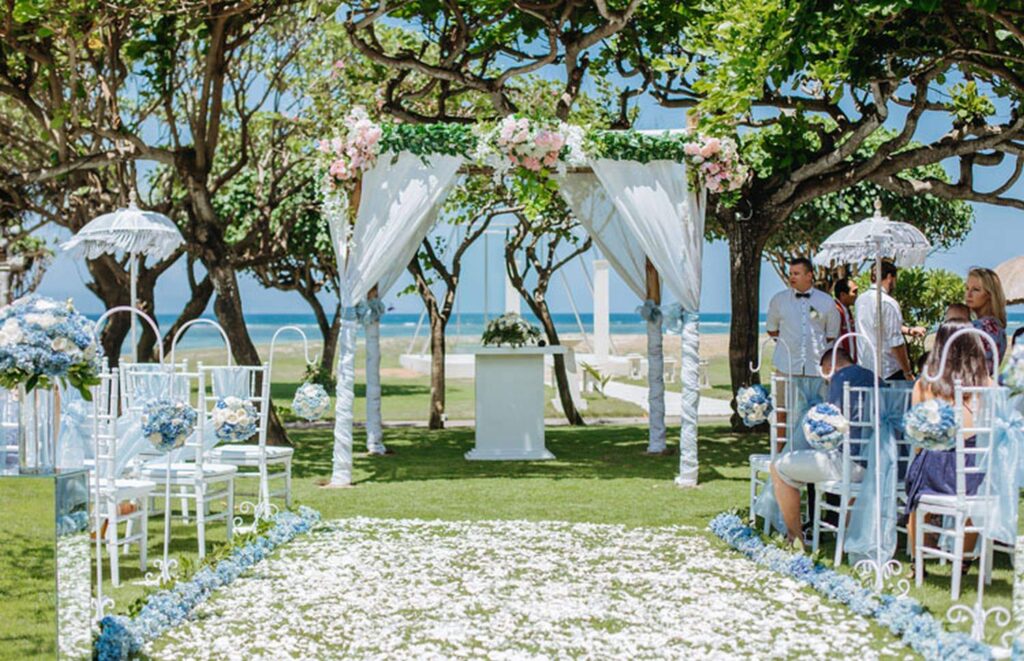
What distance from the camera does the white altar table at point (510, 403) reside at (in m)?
12.0

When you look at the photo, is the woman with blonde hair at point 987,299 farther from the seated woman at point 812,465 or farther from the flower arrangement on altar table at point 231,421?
the flower arrangement on altar table at point 231,421

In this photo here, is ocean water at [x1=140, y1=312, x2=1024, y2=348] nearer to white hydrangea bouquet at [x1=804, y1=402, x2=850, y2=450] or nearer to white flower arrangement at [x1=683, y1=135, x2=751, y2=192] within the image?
white flower arrangement at [x1=683, y1=135, x2=751, y2=192]

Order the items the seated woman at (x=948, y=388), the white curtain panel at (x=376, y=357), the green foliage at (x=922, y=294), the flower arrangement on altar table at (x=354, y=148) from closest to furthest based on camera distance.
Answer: the seated woman at (x=948, y=388), the flower arrangement on altar table at (x=354, y=148), the white curtain panel at (x=376, y=357), the green foliage at (x=922, y=294)

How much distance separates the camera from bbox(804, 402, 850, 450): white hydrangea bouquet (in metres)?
5.65

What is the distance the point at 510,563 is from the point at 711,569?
114cm

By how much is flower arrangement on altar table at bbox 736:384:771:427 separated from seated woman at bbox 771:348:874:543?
0.29 metres

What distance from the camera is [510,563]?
6.41 meters

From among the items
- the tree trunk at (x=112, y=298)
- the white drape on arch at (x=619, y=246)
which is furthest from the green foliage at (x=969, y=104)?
the tree trunk at (x=112, y=298)

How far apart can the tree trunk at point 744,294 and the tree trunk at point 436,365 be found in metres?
3.94

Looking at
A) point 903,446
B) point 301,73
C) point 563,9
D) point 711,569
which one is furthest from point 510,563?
point 301,73

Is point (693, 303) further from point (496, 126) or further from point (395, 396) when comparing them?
point (395, 396)

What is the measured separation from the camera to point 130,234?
930 cm

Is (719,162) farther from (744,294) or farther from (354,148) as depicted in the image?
(744,294)

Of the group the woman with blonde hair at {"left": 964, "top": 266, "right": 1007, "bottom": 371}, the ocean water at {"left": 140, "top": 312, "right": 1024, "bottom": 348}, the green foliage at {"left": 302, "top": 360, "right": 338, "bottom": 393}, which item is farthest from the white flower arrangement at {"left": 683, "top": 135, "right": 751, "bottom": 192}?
the ocean water at {"left": 140, "top": 312, "right": 1024, "bottom": 348}
